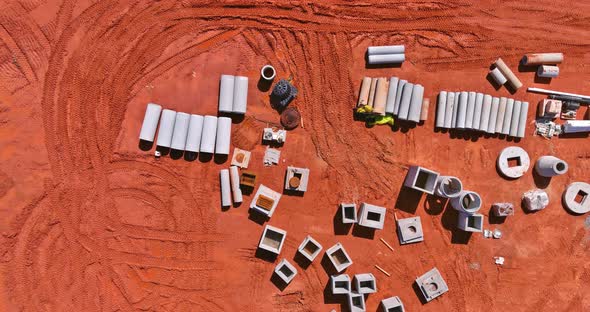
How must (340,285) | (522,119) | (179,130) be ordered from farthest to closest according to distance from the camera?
(522,119)
(340,285)
(179,130)

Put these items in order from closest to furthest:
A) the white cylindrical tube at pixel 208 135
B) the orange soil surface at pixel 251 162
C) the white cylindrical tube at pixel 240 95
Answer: the orange soil surface at pixel 251 162, the white cylindrical tube at pixel 208 135, the white cylindrical tube at pixel 240 95

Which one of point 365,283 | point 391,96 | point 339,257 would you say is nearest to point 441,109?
point 391,96

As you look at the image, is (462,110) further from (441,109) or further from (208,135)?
(208,135)

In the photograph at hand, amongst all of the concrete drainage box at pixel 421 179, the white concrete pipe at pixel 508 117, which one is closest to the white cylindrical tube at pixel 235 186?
the concrete drainage box at pixel 421 179

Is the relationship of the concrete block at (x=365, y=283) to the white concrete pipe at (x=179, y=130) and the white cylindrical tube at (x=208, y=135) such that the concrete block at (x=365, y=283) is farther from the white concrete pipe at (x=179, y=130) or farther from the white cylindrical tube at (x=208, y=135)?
the white concrete pipe at (x=179, y=130)

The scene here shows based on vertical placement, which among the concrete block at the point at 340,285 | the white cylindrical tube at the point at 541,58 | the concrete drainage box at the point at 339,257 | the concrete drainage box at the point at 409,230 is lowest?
the concrete block at the point at 340,285

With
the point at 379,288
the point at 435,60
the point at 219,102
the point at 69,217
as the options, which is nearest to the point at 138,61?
the point at 219,102

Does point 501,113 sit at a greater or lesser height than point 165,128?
greater
